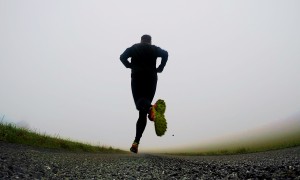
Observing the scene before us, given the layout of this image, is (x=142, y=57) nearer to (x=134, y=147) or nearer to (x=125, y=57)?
(x=125, y=57)

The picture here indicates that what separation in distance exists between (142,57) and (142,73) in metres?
0.39

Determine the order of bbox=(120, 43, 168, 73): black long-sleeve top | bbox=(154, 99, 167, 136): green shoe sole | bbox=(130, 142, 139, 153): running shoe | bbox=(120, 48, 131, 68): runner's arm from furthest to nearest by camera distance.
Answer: bbox=(120, 48, 131, 68): runner's arm → bbox=(120, 43, 168, 73): black long-sleeve top → bbox=(130, 142, 139, 153): running shoe → bbox=(154, 99, 167, 136): green shoe sole

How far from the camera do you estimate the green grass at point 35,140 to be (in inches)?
342

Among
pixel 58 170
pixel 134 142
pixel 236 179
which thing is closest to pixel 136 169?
pixel 58 170

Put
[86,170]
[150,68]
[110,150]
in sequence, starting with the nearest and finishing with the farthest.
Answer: [86,170]
[150,68]
[110,150]

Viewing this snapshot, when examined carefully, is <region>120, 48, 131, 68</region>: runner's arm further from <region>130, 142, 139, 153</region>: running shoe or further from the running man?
<region>130, 142, 139, 153</region>: running shoe

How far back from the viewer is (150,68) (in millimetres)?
6977

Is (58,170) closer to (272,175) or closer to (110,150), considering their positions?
(272,175)

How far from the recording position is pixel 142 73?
6.84 metres

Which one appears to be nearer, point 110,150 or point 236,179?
point 236,179

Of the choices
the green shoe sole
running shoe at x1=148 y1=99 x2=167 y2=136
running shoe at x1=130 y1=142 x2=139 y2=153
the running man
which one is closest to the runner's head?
the running man

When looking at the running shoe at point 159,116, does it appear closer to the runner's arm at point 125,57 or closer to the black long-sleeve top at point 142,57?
the black long-sleeve top at point 142,57

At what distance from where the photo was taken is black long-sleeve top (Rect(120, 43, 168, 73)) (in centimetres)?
694

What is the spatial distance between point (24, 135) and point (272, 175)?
26.5 ft
